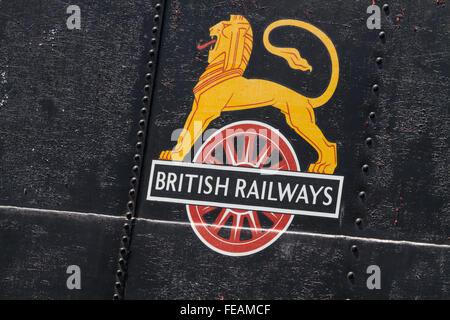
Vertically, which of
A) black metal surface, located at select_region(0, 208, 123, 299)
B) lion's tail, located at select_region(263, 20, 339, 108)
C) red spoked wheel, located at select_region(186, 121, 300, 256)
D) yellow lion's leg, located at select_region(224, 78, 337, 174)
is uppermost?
lion's tail, located at select_region(263, 20, 339, 108)

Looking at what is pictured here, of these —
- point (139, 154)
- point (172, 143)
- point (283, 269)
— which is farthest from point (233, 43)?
point (283, 269)

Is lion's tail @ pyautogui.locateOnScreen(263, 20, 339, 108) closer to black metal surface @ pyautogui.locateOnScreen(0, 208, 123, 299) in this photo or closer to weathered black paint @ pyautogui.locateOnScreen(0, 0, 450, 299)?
weathered black paint @ pyautogui.locateOnScreen(0, 0, 450, 299)

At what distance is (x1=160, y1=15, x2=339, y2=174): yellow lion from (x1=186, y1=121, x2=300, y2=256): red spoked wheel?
7 centimetres

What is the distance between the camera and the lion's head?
78.0 inches

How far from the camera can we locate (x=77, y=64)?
2049mm

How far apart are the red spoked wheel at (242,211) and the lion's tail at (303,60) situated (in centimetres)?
21

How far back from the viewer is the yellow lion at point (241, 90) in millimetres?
1941

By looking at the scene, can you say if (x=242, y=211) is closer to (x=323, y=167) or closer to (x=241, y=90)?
(x=323, y=167)

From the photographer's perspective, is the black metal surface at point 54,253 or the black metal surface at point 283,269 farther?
the black metal surface at point 54,253

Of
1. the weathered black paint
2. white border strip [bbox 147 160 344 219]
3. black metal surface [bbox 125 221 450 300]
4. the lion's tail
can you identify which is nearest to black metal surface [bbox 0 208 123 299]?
the weathered black paint

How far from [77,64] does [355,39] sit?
1.03m

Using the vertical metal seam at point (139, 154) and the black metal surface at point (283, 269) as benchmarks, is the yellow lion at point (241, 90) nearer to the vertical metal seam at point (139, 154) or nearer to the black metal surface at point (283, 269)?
the vertical metal seam at point (139, 154)

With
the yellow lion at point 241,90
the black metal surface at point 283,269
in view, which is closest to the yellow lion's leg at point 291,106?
the yellow lion at point 241,90
